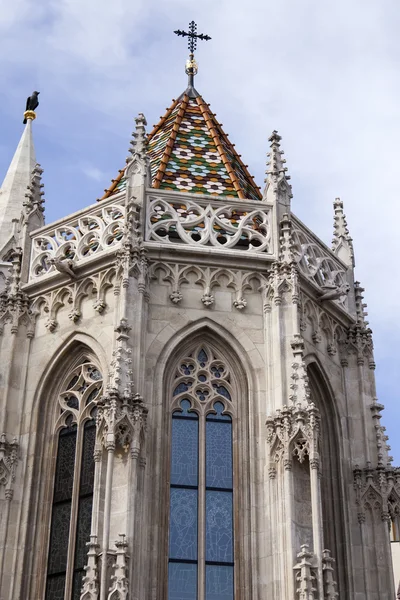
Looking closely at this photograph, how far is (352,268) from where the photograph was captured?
21.6 m

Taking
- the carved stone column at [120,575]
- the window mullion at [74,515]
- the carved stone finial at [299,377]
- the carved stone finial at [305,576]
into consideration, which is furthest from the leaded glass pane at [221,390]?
the carved stone column at [120,575]

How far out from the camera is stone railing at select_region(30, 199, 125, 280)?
1930 cm

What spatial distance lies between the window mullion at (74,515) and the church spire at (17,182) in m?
6.14

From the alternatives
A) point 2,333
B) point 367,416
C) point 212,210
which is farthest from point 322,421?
point 2,333

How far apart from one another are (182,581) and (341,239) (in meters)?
8.03

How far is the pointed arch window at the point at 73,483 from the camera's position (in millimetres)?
17109

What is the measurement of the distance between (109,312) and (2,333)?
201cm

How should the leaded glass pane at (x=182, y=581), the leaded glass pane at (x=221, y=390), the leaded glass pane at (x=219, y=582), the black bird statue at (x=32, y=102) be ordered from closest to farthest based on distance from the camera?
the leaded glass pane at (x=182, y=581)
the leaded glass pane at (x=219, y=582)
the leaded glass pane at (x=221, y=390)
the black bird statue at (x=32, y=102)

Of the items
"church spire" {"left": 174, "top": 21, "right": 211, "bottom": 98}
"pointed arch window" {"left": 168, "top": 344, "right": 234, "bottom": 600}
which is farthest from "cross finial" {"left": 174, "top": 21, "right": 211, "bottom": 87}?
"pointed arch window" {"left": 168, "top": 344, "right": 234, "bottom": 600}

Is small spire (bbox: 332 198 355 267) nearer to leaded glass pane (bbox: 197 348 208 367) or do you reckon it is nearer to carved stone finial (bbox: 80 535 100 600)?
leaded glass pane (bbox: 197 348 208 367)

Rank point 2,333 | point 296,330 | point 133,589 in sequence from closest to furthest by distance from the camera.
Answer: point 133,589, point 296,330, point 2,333

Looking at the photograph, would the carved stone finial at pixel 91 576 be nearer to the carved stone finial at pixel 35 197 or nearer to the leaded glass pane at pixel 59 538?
the leaded glass pane at pixel 59 538

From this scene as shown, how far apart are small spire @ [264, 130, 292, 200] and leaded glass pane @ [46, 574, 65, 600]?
7.18 m

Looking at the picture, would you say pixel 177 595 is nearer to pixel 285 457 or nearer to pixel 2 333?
pixel 285 457
